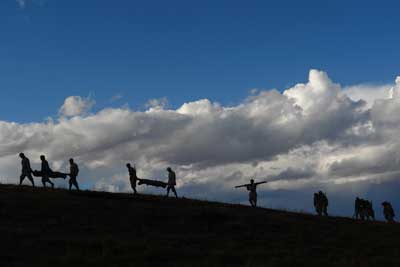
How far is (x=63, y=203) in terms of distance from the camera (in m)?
28.0

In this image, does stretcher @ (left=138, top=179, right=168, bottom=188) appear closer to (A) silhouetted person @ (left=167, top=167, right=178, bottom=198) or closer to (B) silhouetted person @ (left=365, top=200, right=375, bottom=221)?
(A) silhouetted person @ (left=167, top=167, right=178, bottom=198)

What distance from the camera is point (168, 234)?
24172mm

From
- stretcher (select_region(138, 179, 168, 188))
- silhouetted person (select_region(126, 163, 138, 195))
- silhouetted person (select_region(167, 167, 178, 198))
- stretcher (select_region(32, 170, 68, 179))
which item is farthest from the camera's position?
stretcher (select_region(138, 179, 168, 188))

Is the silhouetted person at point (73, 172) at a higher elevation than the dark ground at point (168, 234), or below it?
higher

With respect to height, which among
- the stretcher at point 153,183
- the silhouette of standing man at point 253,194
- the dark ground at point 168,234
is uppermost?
the stretcher at point 153,183

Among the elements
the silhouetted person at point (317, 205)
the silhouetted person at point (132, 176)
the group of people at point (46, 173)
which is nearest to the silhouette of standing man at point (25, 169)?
the group of people at point (46, 173)

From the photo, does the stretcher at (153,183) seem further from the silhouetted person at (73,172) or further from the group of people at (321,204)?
the group of people at (321,204)

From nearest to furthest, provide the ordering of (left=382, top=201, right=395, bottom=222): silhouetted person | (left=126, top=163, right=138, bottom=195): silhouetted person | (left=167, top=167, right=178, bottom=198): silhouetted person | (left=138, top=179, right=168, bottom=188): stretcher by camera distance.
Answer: (left=126, top=163, right=138, bottom=195): silhouetted person → (left=167, top=167, right=178, bottom=198): silhouetted person → (left=138, top=179, right=168, bottom=188): stretcher → (left=382, top=201, right=395, bottom=222): silhouetted person

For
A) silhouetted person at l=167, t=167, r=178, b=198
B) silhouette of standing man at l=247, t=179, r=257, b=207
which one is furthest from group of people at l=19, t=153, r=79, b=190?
silhouette of standing man at l=247, t=179, r=257, b=207

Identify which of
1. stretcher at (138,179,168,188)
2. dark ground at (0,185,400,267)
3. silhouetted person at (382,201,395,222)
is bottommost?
dark ground at (0,185,400,267)

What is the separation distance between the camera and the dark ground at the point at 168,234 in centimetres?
1938

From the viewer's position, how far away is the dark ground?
19375mm

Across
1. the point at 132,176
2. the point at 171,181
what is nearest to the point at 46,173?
the point at 132,176

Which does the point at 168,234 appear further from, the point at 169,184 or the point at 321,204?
the point at 321,204
